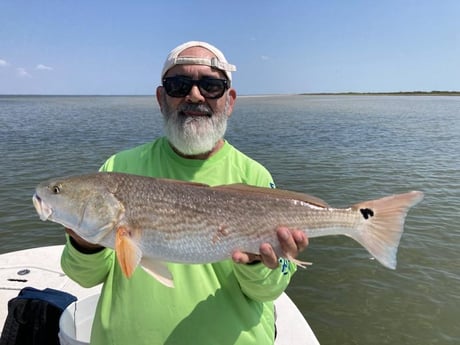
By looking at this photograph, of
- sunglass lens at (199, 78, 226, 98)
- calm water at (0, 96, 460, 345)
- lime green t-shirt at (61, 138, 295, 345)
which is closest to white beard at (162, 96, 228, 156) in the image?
sunglass lens at (199, 78, 226, 98)

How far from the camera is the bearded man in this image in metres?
2.87

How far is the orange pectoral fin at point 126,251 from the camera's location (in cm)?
252

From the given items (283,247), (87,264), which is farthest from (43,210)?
(283,247)

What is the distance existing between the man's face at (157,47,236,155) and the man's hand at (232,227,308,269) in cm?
104

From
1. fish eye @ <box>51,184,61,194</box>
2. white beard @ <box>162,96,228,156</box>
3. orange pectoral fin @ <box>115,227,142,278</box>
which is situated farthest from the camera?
white beard @ <box>162,96,228,156</box>

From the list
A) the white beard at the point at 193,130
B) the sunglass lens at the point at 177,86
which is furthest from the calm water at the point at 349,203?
the sunglass lens at the point at 177,86

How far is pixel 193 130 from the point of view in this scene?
3357 mm

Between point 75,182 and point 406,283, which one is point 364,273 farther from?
point 75,182

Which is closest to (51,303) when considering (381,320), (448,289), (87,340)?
(87,340)

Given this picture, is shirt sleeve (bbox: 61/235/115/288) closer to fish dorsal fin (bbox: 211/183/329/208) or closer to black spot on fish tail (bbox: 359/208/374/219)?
fish dorsal fin (bbox: 211/183/329/208)

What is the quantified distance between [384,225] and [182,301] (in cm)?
156

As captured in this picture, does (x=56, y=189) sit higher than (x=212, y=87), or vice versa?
(x=212, y=87)

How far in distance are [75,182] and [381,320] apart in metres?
6.44

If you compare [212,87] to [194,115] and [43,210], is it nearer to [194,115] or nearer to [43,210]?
[194,115]
